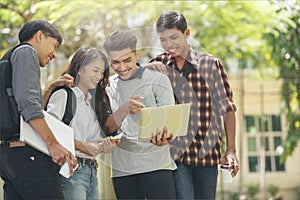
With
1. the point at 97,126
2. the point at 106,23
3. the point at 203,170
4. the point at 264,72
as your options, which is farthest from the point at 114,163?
the point at 264,72

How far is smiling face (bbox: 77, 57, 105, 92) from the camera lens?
304 centimetres

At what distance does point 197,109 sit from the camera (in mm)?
3291

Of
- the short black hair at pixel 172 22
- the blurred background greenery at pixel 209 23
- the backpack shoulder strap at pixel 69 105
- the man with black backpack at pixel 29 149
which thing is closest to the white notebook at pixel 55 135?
the man with black backpack at pixel 29 149

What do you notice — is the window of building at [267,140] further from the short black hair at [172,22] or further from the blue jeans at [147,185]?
the blue jeans at [147,185]

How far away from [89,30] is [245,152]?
22.4ft

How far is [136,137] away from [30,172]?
724mm

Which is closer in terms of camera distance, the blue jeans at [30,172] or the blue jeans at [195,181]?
the blue jeans at [30,172]

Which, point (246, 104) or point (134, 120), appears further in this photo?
point (246, 104)

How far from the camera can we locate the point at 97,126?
10.2 feet

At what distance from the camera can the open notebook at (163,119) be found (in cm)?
291

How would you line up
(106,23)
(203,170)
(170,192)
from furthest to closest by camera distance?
1. (106,23)
2. (203,170)
3. (170,192)

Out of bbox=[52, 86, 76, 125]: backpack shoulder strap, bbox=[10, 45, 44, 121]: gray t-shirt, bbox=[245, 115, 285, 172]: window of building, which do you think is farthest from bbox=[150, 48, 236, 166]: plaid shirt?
bbox=[245, 115, 285, 172]: window of building

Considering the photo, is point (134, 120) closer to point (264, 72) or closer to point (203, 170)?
point (203, 170)

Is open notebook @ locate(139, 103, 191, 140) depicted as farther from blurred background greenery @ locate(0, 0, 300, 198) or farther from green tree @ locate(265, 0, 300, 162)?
green tree @ locate(265, 0, 300, 162)
